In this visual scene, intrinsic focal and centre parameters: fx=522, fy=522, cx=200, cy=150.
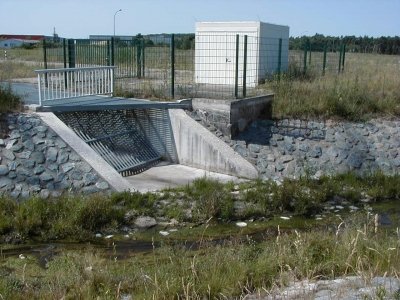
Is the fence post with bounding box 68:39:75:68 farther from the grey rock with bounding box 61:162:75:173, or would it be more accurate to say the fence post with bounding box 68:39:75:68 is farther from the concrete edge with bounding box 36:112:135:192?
the grey rock with bounding box 61:162:75:173

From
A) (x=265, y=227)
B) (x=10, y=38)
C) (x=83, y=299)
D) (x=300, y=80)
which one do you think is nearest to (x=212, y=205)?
(x=265, y=227)

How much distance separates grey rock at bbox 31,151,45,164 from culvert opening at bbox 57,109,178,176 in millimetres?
1606

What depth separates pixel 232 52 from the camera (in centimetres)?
1684

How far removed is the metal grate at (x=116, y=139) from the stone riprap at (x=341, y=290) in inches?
330

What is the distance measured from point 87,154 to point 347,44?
20.3 m

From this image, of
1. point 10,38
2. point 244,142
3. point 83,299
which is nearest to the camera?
point 83,299

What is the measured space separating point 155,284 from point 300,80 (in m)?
14.3

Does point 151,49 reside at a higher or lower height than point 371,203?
higher

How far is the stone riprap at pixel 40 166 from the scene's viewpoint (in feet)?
33.6

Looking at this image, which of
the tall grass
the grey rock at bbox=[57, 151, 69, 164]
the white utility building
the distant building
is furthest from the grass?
the distant building

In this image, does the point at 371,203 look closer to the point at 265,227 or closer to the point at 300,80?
the point at 265,227

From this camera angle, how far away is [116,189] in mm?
10430

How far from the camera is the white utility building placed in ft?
55.7

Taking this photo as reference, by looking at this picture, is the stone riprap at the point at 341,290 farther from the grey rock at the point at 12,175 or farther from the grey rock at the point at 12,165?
the grey rock at the point at 12,165
